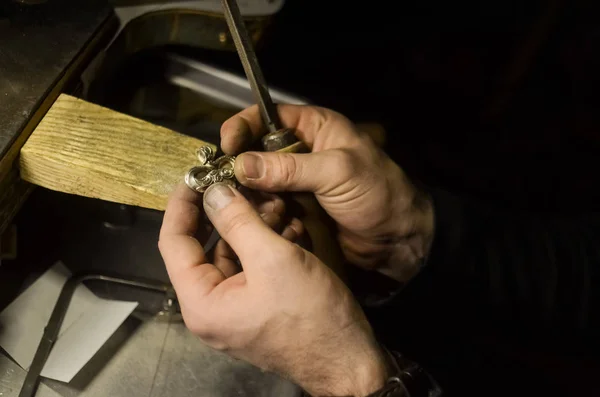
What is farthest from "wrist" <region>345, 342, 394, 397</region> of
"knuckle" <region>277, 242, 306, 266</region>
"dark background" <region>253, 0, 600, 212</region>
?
"dark background" <region>253, 0, 600, 212</region>

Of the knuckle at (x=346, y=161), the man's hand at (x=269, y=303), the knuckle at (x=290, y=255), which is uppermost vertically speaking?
the knuckle at (x=346, y=161)

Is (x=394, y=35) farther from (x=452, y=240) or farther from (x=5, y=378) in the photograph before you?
(x=5, y=378)

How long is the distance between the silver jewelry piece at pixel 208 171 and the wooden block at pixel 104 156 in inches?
0.6

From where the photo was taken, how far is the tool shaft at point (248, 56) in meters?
0.51

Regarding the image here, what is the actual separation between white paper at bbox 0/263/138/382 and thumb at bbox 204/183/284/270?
186 mm

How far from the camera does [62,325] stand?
0.58m

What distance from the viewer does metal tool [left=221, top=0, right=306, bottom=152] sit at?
0.51 metres

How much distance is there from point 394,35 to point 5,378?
4.27 ft

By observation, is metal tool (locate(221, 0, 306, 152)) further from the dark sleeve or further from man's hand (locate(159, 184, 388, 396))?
the dark sleeve

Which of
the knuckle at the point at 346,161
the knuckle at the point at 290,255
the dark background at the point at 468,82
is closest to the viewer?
the knuckle at the point at 290,255

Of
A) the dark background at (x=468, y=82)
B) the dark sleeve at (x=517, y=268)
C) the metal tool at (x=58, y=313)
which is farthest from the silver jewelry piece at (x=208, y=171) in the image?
the dark background at (x=468, y=82)

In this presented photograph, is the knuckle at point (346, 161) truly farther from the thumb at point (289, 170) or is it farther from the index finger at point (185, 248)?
the index finger at point (185, 248)

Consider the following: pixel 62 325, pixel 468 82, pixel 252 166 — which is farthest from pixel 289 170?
pixel 468 82

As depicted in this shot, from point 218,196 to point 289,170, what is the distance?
0.08 metres
